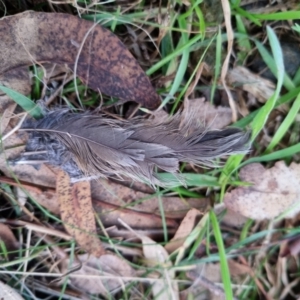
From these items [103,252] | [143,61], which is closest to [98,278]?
[103,252]

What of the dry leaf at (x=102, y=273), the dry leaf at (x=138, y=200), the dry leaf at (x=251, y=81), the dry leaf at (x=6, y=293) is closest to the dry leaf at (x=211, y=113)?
the dry leaf at (x=251, y=81)

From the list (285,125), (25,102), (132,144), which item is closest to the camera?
(132,144)

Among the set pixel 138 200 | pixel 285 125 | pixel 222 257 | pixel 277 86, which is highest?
pixel 277 86

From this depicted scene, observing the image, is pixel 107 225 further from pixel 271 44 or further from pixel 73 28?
pixel 271 44

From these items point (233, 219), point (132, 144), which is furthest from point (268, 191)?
point (132, 144)

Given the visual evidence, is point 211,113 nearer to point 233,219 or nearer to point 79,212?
point 233,219

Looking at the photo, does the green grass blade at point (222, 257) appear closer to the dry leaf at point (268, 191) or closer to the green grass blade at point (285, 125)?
the dry leaf at point (268, 191)
